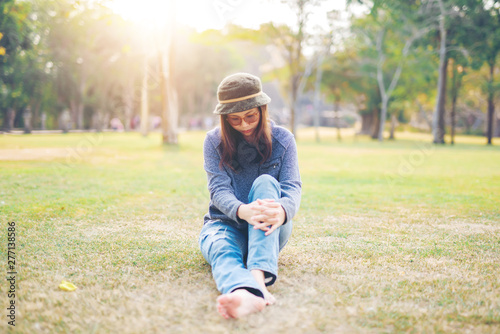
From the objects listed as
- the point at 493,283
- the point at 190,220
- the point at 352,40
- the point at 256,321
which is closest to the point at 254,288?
the point at 256,321

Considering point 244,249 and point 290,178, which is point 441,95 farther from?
point 244,249

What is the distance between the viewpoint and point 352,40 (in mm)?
27797

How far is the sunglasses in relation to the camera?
2.97 metres

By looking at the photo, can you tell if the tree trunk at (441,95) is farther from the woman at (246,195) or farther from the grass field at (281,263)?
the woman at (246,195)

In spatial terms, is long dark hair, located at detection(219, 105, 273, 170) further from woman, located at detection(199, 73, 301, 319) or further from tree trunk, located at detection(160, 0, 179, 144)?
tree trunk, located at detection(160, 0, 179, 144)

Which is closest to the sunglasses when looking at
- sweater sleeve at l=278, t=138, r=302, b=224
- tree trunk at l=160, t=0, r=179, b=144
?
sweater sleeve at l=278, t=138, r=302, b=224

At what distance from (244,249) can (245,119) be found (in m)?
0.92

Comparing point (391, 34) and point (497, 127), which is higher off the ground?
point (391, 34)

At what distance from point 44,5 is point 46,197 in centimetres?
2479

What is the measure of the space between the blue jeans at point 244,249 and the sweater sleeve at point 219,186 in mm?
143

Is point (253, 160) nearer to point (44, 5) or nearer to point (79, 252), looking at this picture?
point (79, 252)

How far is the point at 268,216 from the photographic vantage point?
8.68 ft

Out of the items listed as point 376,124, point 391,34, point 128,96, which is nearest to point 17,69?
point 128,96

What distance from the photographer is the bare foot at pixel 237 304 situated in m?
2.23
